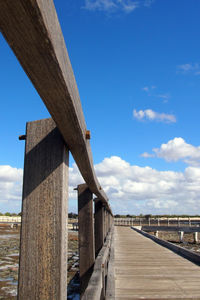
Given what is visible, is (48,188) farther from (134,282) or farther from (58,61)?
(134,282)

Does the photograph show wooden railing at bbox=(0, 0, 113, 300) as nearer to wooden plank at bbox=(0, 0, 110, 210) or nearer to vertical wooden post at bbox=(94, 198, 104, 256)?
wooden plank at bbox=(0, 0, 110, 210)

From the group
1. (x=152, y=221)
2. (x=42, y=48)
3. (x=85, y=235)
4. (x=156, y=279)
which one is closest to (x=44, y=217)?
(x=42, y=48)

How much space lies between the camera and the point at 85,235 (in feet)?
16.3

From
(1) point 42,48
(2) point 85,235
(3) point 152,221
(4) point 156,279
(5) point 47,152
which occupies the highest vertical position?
(1) point 42,48

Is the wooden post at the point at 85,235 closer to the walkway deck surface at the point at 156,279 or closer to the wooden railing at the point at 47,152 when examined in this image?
the walkway deck surface at the point at 156,279

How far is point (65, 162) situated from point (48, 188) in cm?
23

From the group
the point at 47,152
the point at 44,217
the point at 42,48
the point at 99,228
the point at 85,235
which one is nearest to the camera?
the point at 42,48

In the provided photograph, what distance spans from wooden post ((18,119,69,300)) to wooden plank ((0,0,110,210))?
1.33 ft

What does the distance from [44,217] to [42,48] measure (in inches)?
44.7

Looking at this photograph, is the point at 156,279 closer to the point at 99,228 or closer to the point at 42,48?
the point at 99,228

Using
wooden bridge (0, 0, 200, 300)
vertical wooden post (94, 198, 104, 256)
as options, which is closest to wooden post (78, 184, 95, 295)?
wooden bridge (0, 0, 200, 300)

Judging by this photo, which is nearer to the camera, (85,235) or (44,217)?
(44,217)

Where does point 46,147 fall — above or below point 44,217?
above

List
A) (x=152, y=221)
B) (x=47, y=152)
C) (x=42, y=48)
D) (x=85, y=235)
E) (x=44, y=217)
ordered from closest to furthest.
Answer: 1. (x=42, y=48)
2. (x=44, y=217)
3. (x=47, y=152)
4. (x=85, y=235)
5. (x=152, y=221)
